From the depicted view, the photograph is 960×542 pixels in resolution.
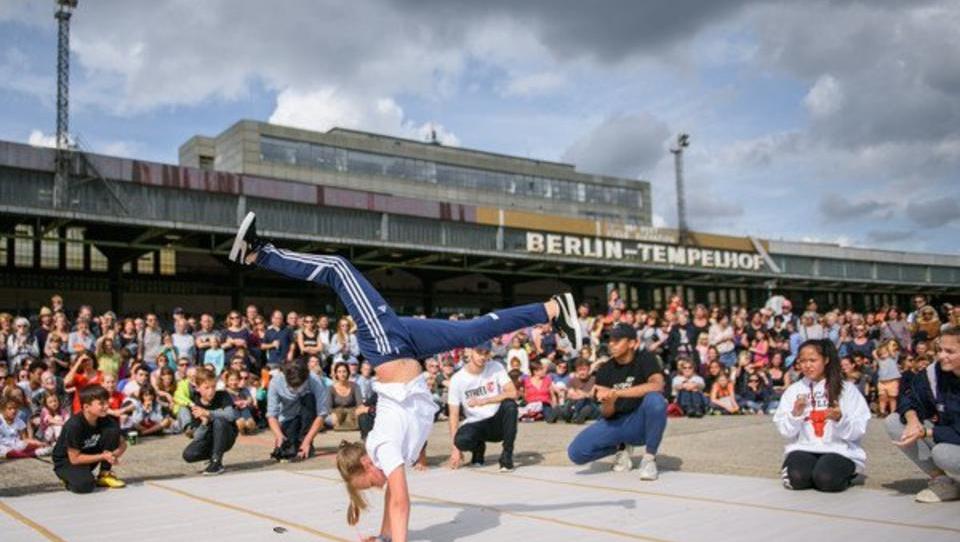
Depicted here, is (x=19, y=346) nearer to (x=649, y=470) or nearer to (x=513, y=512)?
(x=513, y=512)

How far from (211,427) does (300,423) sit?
123 centimetres

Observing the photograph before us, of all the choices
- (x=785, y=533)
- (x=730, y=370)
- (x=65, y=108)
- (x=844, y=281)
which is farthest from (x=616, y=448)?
(x=844, y=281)

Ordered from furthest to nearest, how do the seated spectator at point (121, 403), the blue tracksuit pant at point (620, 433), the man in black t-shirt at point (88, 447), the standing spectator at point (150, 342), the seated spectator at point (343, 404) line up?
the standing spectator at point (150, 342) → the seated spectator at point (343, 404) → the seated spectator at point (121, 403) → the blue tracksuit pant at point (620, 433) → the man in black t-shirt at point (88, 447)

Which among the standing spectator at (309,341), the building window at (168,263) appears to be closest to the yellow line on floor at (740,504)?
the standing spectator at (309,341)

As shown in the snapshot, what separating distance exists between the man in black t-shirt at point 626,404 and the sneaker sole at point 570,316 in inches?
31.9

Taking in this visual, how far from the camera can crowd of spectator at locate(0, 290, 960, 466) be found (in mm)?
10539

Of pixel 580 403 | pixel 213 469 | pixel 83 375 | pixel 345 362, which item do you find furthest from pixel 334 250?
pixel 213 469

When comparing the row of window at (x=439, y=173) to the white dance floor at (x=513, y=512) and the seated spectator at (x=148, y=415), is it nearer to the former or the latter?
the seated spectator at (x=148, y=415)

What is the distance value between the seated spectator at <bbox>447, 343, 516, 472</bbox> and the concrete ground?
0.57 meters

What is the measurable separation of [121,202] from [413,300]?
12.6 meters

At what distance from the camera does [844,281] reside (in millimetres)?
37938

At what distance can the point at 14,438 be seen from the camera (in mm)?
9234

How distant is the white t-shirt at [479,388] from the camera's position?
7.85 meters

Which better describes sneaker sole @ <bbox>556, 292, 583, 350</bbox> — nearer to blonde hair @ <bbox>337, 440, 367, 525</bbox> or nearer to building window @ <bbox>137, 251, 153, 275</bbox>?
blonde hair @ <bbox>337, 440, 367, 525</bbox>
